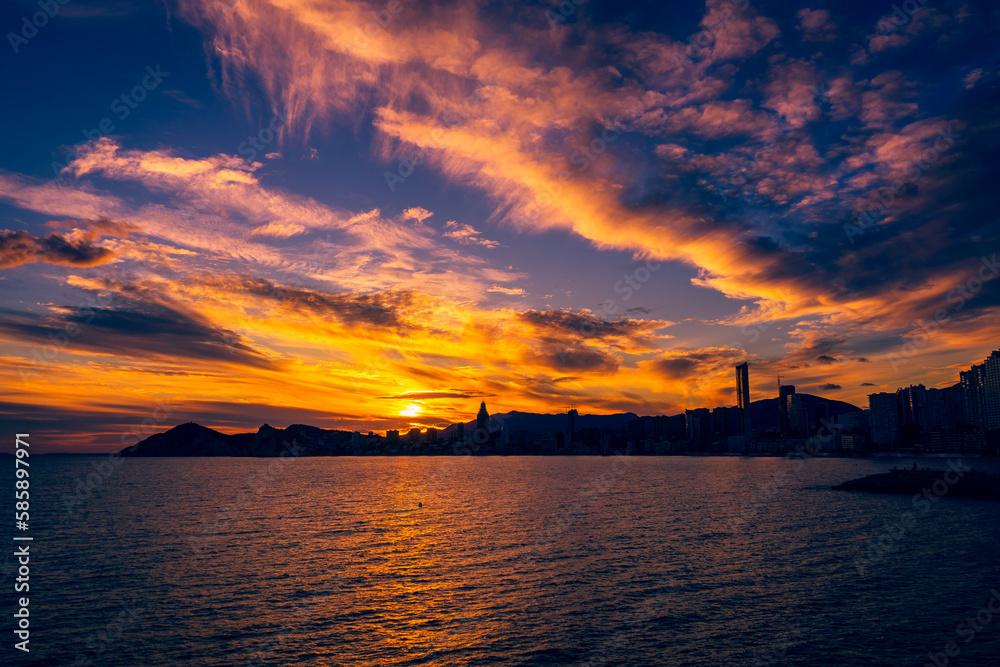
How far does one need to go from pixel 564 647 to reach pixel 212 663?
883 inches

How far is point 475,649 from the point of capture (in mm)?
34250

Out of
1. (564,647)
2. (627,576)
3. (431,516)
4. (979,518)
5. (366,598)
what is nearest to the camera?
(564,647)

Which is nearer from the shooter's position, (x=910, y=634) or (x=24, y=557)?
(x=910, y=634)

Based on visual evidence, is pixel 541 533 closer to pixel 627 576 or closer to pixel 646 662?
pixel 627 576

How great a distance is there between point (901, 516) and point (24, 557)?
132 meters

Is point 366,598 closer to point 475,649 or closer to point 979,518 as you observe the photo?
point 475,649

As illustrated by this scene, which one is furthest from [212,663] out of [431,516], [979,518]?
[979,518]

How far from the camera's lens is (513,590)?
4725 cm

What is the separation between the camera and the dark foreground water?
3394cm

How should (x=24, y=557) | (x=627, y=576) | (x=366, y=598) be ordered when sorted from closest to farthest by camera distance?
(x=366, y=598) → (x=627, y=576) → (x=24, y=557)

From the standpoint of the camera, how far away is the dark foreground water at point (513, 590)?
111 feet

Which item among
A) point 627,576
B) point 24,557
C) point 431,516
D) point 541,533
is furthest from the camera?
point 431,516

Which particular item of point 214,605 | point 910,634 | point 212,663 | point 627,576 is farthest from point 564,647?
point 214,605

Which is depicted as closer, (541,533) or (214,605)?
(214,605)
